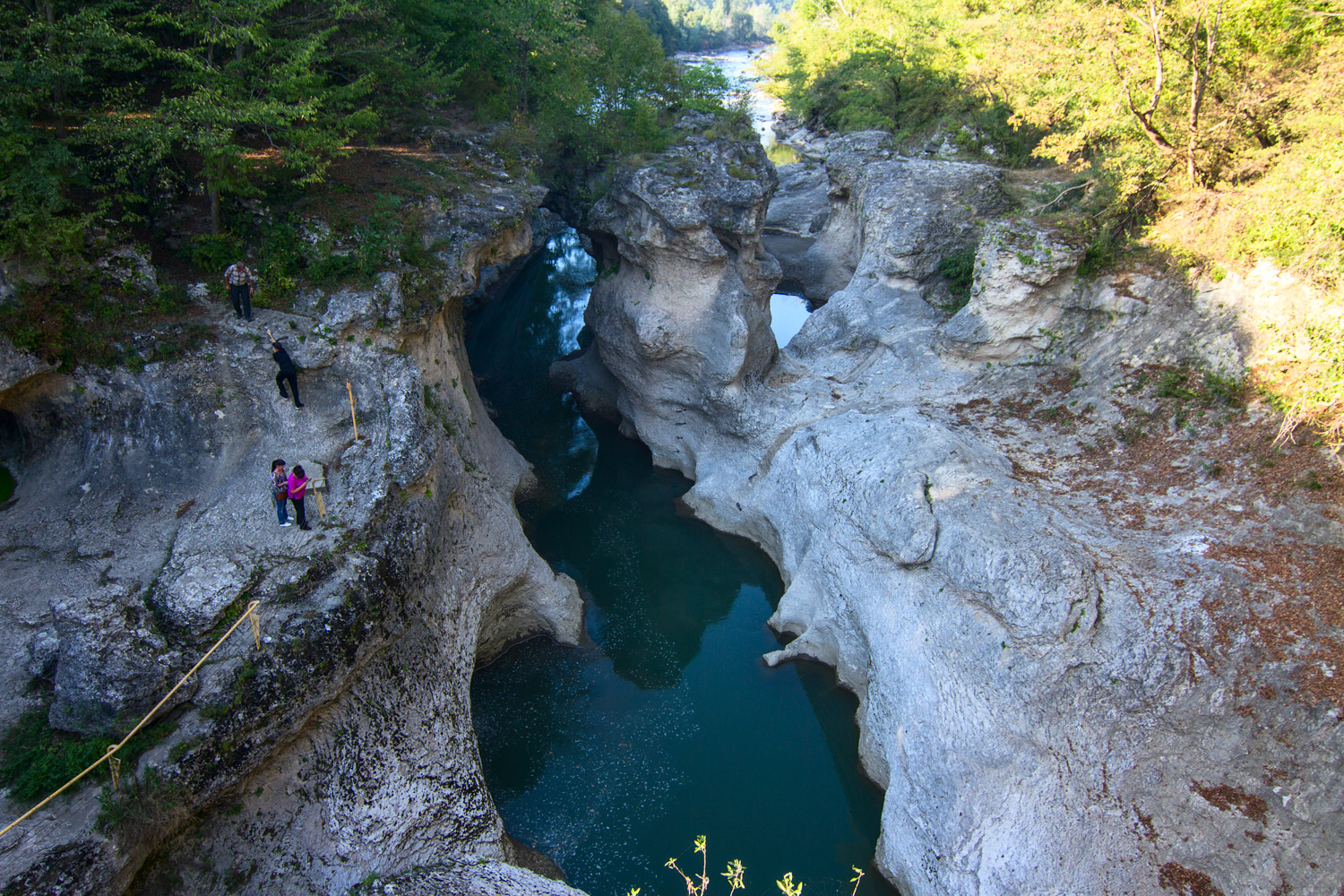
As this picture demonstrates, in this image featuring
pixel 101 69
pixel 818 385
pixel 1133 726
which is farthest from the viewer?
pixel 818 385

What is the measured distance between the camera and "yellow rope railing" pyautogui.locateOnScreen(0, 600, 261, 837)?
6754mm

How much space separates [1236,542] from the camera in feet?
32.3

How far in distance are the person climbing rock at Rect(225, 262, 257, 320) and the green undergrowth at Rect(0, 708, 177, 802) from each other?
6116 mm

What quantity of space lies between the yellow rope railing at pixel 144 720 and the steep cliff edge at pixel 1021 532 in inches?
357

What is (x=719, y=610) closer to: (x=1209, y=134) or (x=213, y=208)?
(x=213, y=208)

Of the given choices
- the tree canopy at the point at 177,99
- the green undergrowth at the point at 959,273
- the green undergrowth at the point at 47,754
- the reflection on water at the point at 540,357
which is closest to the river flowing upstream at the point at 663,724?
the reflection on water at the point at 540,357

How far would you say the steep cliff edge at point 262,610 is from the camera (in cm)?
767

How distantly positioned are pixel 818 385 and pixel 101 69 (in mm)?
15177

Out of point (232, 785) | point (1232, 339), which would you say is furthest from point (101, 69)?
point (1232, 339)

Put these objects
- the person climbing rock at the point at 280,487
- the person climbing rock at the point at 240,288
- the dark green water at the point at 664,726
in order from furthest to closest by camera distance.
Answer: the person climbing rock at the point at 240,288 → the dark green water at the point at 664,726 → the person climbing rock at the point at 280,487

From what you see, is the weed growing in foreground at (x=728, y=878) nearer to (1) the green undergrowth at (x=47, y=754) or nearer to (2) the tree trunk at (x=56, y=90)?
(1) the green undergrowth at (x=47, y=754)

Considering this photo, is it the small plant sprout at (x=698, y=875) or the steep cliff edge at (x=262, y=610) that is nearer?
→ the small plant sprout at (x=698, y=875)

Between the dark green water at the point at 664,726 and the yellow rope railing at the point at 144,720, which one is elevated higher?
the yellow rope railing at the point at 144,720

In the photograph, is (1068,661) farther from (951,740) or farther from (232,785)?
(232,785)
